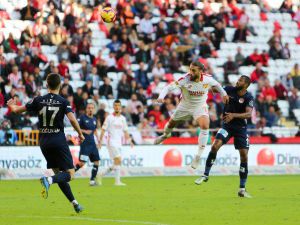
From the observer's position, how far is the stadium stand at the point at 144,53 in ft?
99.3

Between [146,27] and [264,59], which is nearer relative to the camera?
[146,27]

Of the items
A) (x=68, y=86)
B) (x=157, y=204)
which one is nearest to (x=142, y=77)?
(x=68, y=86)

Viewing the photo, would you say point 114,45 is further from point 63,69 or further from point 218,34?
point 218,34

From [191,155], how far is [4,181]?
20.9ft

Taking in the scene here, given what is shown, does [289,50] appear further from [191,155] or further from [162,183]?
[162,183]

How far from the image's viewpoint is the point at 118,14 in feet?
114

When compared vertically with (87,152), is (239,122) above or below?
above

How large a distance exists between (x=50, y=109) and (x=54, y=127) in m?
0.32

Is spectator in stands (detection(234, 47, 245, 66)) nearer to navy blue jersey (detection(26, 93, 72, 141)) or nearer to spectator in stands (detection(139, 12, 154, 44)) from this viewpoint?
spectator in stands (detection(139, 12, 154, 44))

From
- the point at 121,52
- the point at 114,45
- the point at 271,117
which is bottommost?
the point at 271,117

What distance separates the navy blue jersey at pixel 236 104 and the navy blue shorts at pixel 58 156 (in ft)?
16.8

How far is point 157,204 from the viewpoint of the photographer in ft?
56.3

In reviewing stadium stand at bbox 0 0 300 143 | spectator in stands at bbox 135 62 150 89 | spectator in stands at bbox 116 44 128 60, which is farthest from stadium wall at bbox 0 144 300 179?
spectator in stands at bbox 116 44 128 60

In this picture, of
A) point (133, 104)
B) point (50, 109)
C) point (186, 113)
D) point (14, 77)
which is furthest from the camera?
point (133, 104)
